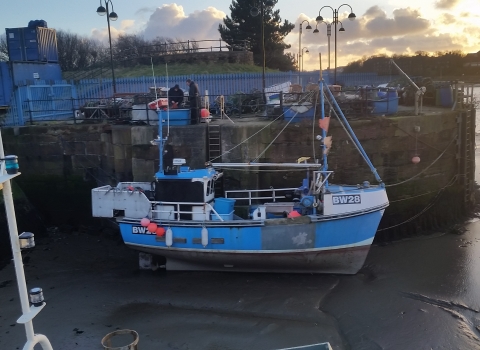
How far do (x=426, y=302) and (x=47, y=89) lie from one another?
47.9ft

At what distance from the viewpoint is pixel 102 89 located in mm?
22750

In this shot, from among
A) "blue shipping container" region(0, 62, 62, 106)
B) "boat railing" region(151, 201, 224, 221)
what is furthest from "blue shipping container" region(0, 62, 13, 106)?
"boat railing" region(151, 201, 224, 221)

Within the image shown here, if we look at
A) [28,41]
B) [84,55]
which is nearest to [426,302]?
[28,41]

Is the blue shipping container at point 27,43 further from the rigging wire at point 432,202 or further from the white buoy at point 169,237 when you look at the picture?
the rigging wire at point 432,202

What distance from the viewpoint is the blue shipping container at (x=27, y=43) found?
820 inches

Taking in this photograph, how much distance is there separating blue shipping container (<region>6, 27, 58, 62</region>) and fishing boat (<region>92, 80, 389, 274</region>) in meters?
13.9

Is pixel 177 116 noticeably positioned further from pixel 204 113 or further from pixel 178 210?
pixel 178 210

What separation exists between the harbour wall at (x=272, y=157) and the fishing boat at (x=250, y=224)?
5.80 ft

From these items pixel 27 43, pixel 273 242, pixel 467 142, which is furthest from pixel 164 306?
pixel 27 43

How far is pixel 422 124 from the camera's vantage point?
1273cm

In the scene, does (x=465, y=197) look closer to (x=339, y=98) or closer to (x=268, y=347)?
(x=339, y=98)

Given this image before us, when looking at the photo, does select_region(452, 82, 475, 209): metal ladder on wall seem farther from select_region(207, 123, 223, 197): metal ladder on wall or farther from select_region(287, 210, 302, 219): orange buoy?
select_region(207, 123, 223, 197): metal ladder on wall

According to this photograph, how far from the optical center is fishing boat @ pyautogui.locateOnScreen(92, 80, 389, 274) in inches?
376

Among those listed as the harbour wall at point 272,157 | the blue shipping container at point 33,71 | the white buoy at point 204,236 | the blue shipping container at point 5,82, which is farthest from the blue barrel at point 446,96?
the blue shipping container at point 5,82
